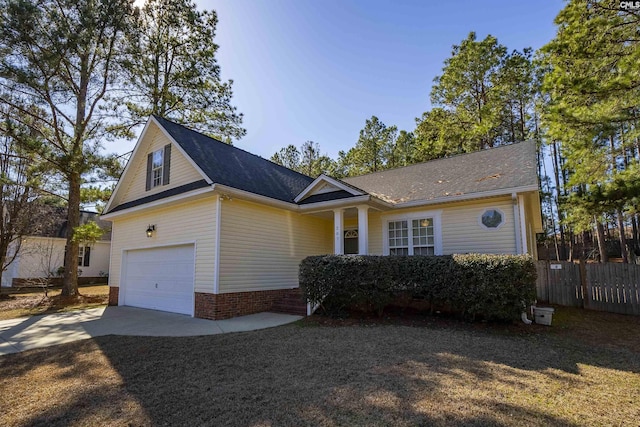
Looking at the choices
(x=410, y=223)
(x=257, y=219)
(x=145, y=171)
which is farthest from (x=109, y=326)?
(x=410, y=223)

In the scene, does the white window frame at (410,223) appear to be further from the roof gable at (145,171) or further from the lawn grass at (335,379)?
the roof gable at (145,171)

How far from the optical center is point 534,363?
16.6 feet

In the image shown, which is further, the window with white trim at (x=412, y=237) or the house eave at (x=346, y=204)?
the window with white trim at (x=412, y=237)

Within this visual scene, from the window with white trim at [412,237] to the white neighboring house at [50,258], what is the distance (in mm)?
17970

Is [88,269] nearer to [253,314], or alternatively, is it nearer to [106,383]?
[253,314]

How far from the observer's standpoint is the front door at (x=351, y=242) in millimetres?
12484

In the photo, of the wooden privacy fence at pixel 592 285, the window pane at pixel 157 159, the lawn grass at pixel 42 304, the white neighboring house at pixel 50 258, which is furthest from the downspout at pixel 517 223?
the white neighboring house at pixel 50 258

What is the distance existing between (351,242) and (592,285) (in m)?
7.46

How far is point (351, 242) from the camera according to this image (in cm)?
1261

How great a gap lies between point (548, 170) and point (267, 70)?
26.1 m

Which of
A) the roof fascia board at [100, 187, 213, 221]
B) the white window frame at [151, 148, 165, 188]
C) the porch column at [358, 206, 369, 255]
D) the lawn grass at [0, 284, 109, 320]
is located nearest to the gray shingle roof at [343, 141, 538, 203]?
the porch column at [358, 206, 369, 255]

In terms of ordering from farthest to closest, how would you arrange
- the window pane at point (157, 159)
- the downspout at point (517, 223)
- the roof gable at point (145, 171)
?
the window pane at point (157, 159) < the roof gable at point (145, 171) < the downspout at point (517, 223)

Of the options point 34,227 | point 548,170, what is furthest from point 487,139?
point 34,227

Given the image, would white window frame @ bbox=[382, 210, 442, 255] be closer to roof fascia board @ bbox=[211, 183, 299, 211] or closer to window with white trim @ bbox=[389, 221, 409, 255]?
window with white trim @ bbox=[389, 221, 409, 255]
